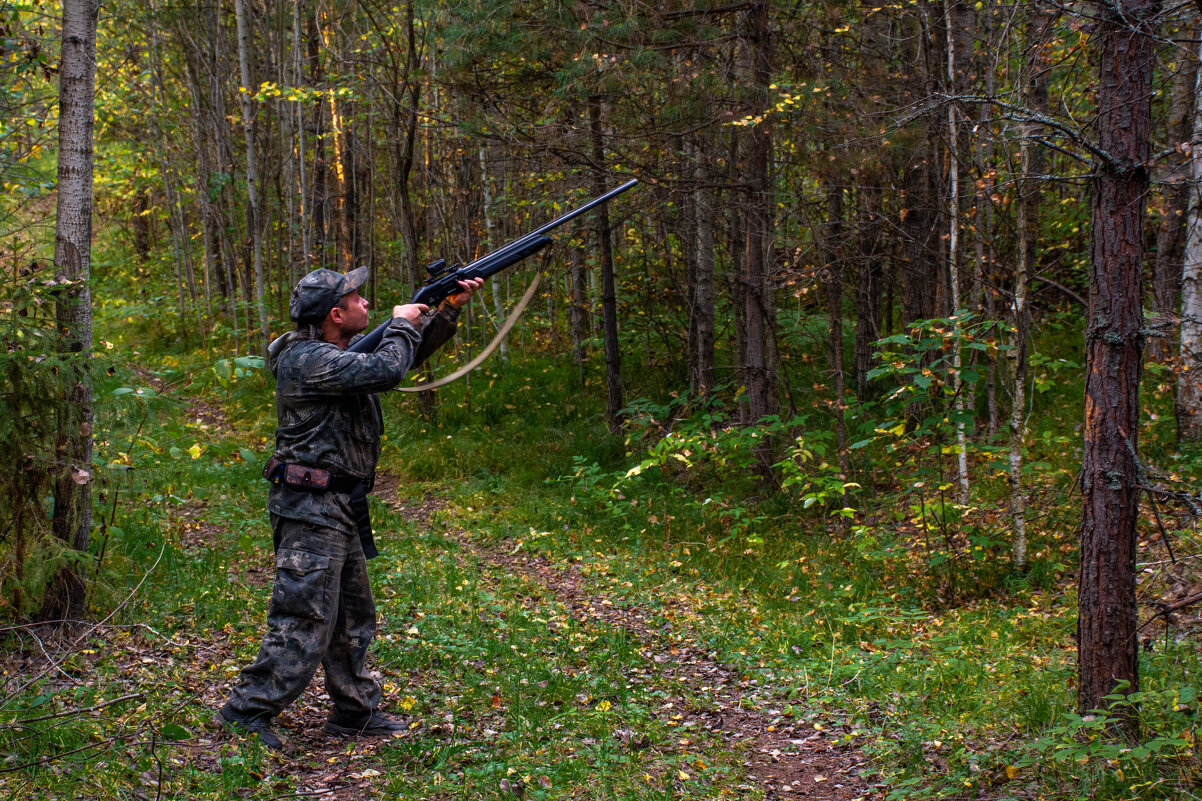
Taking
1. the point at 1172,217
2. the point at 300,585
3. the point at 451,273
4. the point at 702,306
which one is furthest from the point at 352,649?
the point at 1172,217

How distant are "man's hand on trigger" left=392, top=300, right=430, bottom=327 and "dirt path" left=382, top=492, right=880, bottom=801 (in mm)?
2697

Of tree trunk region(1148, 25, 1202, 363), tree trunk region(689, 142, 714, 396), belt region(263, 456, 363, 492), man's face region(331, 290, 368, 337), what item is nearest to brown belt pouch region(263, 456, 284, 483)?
belt region(263, 456, 363, 492)

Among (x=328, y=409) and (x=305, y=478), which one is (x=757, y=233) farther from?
(x=305, y=478)

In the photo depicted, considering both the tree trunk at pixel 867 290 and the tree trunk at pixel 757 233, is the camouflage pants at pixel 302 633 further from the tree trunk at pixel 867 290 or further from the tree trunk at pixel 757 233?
the tree trunk at pixel 867 290

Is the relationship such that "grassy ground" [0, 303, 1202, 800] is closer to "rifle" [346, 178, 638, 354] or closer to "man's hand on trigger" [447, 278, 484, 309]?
"rifle" [346, 178, 638, 354]

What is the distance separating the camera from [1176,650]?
4.78m

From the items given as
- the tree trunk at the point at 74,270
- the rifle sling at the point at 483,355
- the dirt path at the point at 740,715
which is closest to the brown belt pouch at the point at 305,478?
the rifle sling at the point at 483,355

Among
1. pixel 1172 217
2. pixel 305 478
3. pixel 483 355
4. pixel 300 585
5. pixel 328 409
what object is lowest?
pixel 300 585

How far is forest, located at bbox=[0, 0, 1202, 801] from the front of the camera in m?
3.95

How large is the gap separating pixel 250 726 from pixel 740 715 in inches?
107

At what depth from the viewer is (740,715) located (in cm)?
514

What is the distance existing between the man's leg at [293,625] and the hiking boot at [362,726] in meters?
0.41

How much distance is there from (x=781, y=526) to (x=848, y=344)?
603 centimetres

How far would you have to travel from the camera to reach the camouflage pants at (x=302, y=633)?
4.32 m
